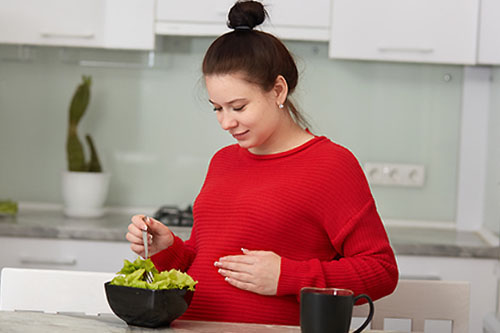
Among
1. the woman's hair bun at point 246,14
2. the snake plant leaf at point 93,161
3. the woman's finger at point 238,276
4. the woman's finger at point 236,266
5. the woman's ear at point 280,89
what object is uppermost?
the woman's hair bun at point 246,14

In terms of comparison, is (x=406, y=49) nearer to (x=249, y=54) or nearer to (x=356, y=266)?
(x=249, y=54)

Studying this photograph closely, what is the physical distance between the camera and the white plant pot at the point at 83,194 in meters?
2.77

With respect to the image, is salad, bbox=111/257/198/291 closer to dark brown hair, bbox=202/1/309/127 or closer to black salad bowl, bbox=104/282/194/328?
black salad bowl, bbox=104/282/194/328

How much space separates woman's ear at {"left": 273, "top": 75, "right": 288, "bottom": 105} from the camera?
1.43 meters

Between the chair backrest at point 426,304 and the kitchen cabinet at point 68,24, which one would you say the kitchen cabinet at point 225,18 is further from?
the chair backrest at point 426,304

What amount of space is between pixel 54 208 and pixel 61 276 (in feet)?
5.42

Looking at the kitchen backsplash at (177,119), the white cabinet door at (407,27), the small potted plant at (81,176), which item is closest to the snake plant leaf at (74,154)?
the small potted plant at (81,176)

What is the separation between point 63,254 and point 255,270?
55.8 inches

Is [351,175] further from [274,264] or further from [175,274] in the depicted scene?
[175,274]

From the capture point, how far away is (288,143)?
1.47 metres

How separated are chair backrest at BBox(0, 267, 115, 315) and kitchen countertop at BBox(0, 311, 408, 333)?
23cm

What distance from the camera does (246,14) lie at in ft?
4.66

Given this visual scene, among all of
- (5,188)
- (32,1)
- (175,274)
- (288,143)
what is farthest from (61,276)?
(5,188)

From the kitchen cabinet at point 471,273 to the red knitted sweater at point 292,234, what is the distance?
1102 mm
